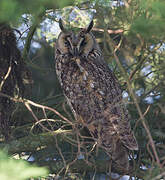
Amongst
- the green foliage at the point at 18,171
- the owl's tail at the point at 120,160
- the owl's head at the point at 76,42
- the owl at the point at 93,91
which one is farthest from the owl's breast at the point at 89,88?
the green foliage at the point at 18,171

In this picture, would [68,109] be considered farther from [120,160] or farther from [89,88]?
[120,160]

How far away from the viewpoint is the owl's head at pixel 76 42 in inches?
138

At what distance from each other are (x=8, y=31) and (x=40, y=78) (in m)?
2.97

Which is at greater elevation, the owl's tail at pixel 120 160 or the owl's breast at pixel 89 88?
the owl's breast at pixel 89 88

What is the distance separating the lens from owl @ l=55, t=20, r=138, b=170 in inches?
122

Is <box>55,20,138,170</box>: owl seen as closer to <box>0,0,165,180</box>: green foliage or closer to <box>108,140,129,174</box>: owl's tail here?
<box>108,140,129,174</box>: owl's tail

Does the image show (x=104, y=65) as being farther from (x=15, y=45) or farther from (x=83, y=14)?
(x=15, y=45)

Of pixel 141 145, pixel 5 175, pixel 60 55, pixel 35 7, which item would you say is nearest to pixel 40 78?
pixel 60 55

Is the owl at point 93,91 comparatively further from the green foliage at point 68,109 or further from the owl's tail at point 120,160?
the green foliage at point 68,109

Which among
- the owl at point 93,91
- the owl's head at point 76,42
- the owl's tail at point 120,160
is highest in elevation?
the owl's head at point 76,42

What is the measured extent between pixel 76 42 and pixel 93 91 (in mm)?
580

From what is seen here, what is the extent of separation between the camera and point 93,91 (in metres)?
3.29

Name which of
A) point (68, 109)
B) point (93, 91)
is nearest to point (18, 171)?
point (93, 91)

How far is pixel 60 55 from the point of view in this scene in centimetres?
379
